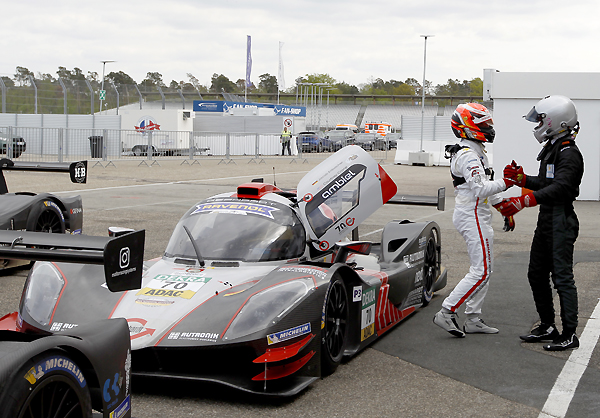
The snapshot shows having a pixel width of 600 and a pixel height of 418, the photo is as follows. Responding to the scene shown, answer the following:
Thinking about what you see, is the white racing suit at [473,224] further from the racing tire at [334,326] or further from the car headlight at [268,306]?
the car headlight at [268,306]

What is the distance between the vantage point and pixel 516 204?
18.8ft

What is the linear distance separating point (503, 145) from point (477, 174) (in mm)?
14742

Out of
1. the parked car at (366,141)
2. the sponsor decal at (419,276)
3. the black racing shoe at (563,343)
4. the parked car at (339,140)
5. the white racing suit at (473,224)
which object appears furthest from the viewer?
the parked car at (339,140)

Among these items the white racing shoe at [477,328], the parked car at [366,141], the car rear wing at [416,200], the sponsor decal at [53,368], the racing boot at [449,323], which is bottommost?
the white racing shoe at [477,328]

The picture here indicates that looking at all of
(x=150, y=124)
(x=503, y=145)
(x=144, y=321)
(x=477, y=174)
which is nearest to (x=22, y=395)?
(x=144, y=321)

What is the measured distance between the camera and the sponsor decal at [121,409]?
3002mm

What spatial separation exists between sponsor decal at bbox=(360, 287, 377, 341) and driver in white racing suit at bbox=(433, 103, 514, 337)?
26.5 inches

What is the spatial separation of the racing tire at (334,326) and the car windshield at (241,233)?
626 millimetres

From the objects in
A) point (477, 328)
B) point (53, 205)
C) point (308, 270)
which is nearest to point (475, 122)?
point (477, 328)

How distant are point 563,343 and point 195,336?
10.0 ft

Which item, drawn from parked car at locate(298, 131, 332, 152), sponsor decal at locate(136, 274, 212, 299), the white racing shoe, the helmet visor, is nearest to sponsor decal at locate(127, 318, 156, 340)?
sponsor decal at locate(136, 274, 212, 299)

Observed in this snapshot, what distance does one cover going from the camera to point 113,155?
100 feet

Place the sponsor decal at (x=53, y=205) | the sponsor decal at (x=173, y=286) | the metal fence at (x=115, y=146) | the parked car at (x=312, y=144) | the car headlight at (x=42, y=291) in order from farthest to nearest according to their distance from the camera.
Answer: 1. the parked car at (x=312, y=144)
2. the metal fence at (x=115, y=146)
3. the sponsor decal at (x=53, y=205)
4. the sponsor decal at (x=173, y=286)
5. the car headlight at (x=42, y=291)

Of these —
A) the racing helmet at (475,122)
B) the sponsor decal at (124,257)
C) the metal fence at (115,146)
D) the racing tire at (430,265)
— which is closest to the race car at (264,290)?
the racing tire at (430,265)
